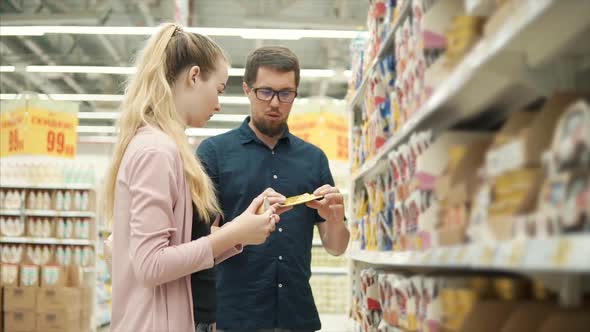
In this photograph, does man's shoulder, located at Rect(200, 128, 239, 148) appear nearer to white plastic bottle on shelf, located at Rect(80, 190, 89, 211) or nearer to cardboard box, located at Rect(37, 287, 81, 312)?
cardboard box, located at Rect(37, 287, 81, 312)

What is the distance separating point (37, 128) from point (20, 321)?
101 inches

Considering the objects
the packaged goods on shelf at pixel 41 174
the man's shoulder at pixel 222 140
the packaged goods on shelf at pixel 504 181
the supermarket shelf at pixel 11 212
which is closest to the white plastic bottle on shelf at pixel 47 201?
the packaged goods on shelf at pixel 41 174

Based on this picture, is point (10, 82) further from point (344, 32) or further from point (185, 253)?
point (185, 253)

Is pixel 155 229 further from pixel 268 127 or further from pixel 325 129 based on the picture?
pixel 325 129

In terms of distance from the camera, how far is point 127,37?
1552cm

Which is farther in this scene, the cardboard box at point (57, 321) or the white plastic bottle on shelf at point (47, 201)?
the white plastic bottle on shelf at point (47, 201)

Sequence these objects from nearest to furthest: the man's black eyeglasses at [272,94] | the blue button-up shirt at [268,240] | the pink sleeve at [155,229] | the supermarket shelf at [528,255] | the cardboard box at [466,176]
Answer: the supermarket shelf at [528,255]
the cardboard box at [466,176]
the pink sleeve at [155,229]
the blue button-up shirt at [268,240]
the man's black eyeglasses at [272,94]

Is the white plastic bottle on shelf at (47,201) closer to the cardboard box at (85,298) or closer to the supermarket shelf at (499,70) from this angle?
the cardboard box at (85,298)

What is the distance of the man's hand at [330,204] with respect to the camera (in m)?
2.81

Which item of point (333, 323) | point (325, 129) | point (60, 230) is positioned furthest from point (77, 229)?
point (333, 323)

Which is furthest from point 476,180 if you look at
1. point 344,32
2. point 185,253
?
point 344,32

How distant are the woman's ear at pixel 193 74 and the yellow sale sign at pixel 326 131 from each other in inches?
282

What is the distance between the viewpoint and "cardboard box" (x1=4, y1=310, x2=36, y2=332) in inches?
368

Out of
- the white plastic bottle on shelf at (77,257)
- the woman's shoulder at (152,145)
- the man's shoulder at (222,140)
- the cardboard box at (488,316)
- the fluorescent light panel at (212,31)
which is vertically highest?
the fluorescent light panel at (212,31)
